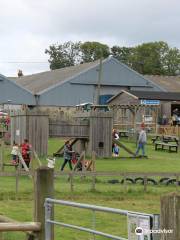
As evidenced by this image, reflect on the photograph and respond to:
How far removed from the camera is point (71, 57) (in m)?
119

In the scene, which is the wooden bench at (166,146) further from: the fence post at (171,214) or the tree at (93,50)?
the tree at (93,50)

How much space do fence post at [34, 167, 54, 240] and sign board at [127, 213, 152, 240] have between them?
1.69m

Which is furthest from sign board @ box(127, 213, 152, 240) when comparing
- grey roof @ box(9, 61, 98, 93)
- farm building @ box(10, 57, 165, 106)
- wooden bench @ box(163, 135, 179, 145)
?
grey roof @ box(9, 61, 98, 93)

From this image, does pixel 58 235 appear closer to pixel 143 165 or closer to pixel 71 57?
pixel 143 165

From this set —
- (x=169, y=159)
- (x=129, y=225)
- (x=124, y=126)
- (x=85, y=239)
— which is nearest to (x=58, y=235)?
(x=85, y=239)

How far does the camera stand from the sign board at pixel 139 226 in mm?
4977

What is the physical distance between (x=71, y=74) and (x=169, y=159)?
33.3 metres

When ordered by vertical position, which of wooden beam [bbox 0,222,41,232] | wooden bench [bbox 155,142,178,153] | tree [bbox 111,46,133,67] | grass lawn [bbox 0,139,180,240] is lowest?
grass lawn [bbox 0,139,180,240]

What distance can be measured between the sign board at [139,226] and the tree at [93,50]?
355 feet

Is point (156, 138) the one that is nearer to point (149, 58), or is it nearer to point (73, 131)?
point (73, 131)

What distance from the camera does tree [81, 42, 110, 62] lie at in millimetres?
113688

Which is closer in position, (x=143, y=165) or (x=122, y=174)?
(x=122, y=174)

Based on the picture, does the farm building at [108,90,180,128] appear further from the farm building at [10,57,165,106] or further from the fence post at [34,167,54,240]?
the fence post at [34,167,54,240]

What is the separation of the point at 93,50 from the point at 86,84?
51.2 meters
